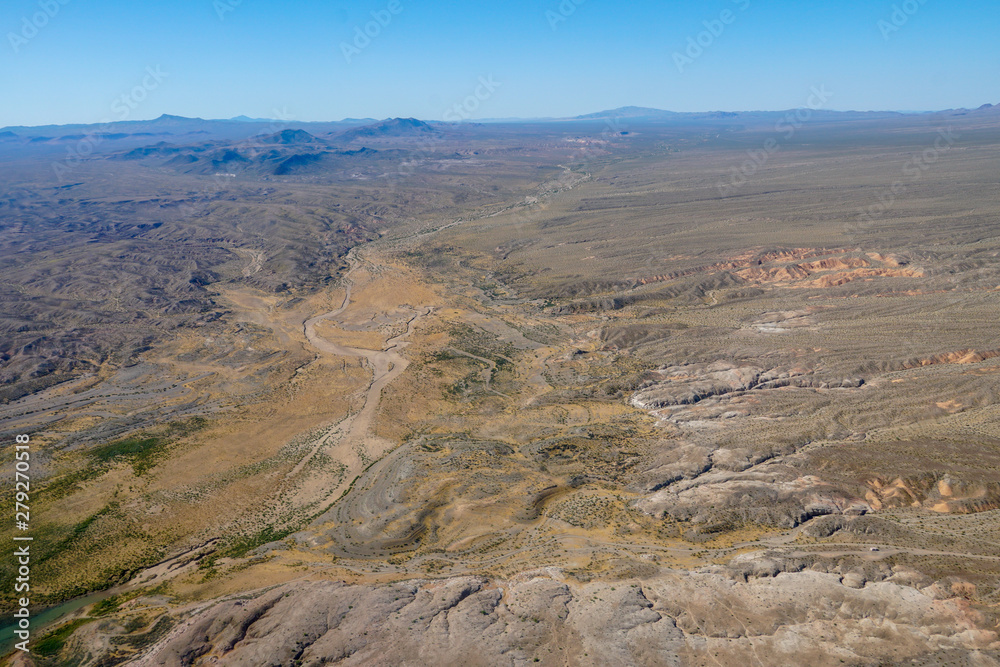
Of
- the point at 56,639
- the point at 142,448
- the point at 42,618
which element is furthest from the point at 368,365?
the point at 56,639

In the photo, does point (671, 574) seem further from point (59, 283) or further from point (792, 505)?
point (59, 283)

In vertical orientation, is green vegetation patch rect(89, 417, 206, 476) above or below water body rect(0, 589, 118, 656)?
above

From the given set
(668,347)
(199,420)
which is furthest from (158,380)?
(668,347)

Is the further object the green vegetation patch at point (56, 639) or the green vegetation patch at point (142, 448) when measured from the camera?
the green vegetation patch at point (142, 448)

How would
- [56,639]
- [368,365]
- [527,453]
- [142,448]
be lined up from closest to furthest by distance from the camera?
[56,639], [527,453], [142,448], [368,365]

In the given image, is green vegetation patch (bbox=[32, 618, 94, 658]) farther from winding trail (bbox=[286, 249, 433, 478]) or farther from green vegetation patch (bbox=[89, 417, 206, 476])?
winding trail (bbox=[286, 249, 433, 478])

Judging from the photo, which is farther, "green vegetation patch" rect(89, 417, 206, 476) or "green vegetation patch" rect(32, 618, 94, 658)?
"green vegetation patch" rect(89, 417, 206, 476)

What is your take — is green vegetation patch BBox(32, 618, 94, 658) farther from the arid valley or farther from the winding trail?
the winding trail

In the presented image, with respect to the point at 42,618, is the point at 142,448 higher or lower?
higher

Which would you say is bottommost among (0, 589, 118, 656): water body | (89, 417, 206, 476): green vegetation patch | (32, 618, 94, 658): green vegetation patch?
(0, 589, 118, 656): water body

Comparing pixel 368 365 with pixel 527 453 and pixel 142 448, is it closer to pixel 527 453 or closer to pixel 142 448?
pixel 142 448

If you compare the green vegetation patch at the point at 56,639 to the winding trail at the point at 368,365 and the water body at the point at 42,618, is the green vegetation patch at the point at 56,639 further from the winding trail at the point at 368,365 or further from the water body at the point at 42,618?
the winding trail at the point at 368,365
